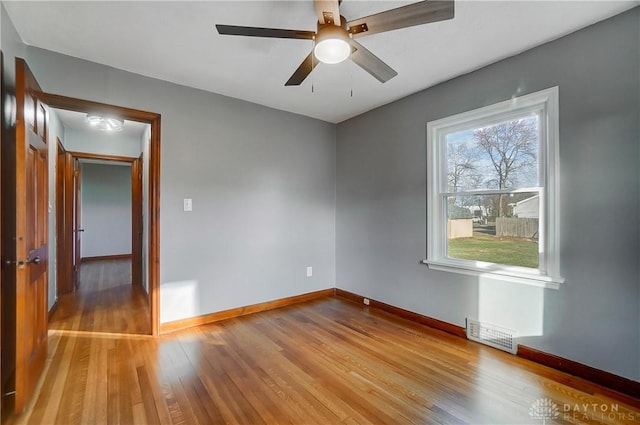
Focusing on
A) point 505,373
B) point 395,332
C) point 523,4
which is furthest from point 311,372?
point 523,4

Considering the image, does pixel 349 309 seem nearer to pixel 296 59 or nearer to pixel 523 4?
pixel 296 59

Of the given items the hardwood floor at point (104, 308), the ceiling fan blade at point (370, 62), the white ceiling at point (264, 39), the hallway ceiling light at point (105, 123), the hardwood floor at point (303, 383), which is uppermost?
the white ceiling at point (264, 39)

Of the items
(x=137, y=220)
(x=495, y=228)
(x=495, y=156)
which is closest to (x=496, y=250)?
(x=495, y=228)

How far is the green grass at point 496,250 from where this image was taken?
239 centimetres

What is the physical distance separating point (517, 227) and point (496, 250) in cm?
28

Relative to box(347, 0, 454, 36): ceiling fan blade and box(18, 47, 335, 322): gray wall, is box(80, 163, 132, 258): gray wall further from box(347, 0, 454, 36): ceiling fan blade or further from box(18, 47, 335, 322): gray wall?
box(347, 0, 454, 36): ceiling fan blade

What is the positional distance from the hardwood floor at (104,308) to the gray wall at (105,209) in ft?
7.41

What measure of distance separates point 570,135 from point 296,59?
219 cm

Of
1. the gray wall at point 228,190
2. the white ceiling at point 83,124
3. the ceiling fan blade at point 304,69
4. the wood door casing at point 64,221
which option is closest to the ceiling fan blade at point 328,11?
the ceiling fan blade at point 304,69

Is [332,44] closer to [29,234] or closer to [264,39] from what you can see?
[264,39]

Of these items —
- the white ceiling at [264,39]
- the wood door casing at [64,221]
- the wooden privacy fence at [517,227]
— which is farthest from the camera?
the wood door casing at [64,221]

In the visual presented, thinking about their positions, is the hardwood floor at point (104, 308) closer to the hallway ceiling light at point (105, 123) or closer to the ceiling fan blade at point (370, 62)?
the hallway ceiling light at point (105, 123)

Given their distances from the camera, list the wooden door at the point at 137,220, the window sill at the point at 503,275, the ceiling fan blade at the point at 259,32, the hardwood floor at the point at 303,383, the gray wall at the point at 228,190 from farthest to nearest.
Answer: the wooden door at the point at 137,220
the gray wall at the point at 228,190
the window sill at the point at 503,275
the hardwood floor at the point at 303,383
the ceiling fan blade at the point at 259,32

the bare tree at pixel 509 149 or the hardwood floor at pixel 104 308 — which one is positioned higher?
the bare tree at pixel 509 149
